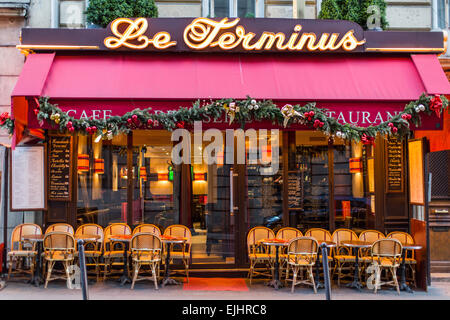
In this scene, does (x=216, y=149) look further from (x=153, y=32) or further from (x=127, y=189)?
(x=153, y=32)

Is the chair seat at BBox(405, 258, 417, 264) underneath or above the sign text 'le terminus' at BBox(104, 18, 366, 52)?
underneath

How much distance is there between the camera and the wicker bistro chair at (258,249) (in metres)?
9.59

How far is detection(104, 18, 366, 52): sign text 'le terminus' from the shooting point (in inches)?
370

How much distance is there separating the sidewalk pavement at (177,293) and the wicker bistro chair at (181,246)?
22.7 inches

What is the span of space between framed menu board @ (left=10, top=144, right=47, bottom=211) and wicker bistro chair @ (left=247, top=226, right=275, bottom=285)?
4274mm

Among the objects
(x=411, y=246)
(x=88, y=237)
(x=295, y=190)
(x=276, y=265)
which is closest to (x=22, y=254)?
(x=88, y=237)

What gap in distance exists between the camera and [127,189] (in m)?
10.5

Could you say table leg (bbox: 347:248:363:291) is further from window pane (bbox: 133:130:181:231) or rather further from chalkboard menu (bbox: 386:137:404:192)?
window pane (bbox: 133:130:181:231)

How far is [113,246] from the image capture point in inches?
400

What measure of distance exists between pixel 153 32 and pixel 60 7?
2.89m

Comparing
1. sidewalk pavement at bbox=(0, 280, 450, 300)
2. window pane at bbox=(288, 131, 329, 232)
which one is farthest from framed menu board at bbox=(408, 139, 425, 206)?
sidewalk pavement at bbox=(0, 280, 450, 300)

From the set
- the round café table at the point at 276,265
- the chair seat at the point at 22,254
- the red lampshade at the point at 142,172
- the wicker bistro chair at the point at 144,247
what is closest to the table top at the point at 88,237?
the wicker bistro chair at the point at 144,247

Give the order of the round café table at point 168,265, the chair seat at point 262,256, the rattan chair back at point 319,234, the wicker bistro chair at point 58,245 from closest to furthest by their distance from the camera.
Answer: the wicker bistro chair at point 58,245 → the round café table at point 168,265 → the chair seat at point 262,256 → the rattan chair back at point 319,234

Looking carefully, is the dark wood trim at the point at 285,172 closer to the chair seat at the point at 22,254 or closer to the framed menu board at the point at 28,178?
the framed menu board at the point at 28,178
